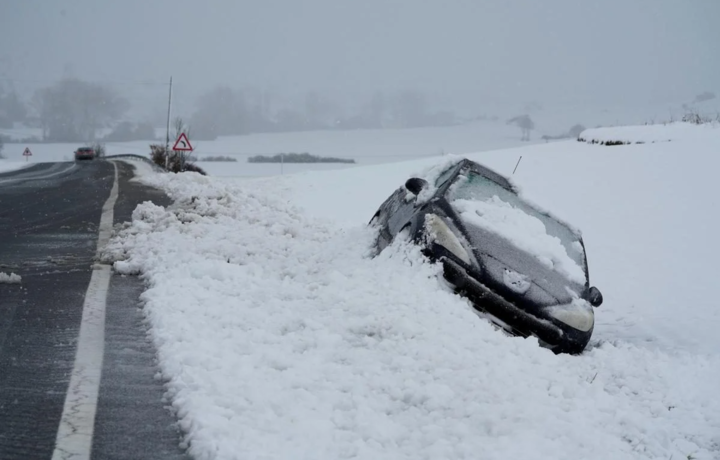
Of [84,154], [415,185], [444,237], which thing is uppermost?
[415,185]

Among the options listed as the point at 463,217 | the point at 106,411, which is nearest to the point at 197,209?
the point at 463,217

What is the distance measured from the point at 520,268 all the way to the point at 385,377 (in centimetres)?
242

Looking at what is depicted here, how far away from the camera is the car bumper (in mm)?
5570

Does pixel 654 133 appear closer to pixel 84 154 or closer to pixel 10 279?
pixel 10 279

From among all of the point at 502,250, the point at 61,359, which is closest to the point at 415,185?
the point at 502,250

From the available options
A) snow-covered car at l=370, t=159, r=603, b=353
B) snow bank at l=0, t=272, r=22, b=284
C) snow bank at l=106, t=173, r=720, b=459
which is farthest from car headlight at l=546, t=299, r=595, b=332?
snow bank at l=0, t=272, r=22, b=284

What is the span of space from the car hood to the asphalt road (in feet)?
9.76

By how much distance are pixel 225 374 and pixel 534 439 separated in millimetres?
1789

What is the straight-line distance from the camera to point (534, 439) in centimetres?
336

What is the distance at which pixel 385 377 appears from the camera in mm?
3979

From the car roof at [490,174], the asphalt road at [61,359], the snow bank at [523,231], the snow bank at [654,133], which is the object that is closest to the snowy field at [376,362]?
the asphalt road at [61,359]

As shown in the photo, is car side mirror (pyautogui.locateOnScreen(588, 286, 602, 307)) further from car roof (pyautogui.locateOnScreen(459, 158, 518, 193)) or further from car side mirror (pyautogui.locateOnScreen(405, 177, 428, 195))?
car side mirror (pyautogui.locateOnScreen(405, 177, 428, 195))

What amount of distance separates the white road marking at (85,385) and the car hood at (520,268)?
3229 millimetres

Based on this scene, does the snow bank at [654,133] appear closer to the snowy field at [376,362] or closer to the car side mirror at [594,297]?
the snowy field at [376,362]
